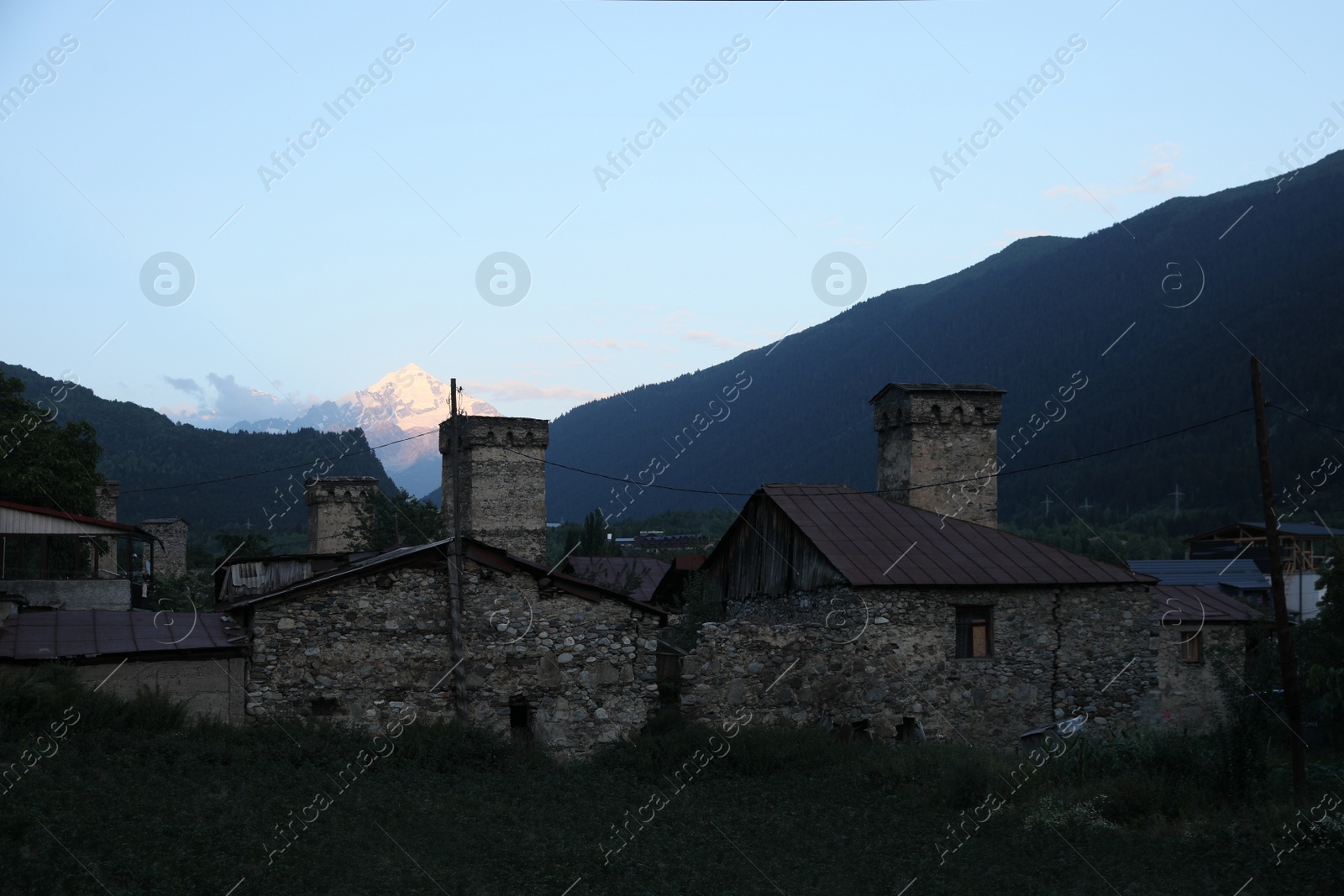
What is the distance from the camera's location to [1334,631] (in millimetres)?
23406

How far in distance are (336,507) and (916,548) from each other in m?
27.4

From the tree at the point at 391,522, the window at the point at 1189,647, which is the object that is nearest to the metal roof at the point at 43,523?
the tree at the point at 391,522

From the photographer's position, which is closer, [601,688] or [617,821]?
[617,821]

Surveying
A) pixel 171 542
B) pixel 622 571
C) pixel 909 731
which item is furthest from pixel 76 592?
pixel 171 542

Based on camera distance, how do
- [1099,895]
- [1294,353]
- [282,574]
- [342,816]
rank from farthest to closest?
[1294,353] < [282,574] < [342,816] < [1099,895]

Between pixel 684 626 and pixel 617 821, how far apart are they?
28.8ft

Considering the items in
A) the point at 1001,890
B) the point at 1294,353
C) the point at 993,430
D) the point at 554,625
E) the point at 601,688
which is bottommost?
the point at 1001,890

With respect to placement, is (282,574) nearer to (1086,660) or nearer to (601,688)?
(601,688)

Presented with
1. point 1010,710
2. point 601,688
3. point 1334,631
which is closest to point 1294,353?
point 1334,631

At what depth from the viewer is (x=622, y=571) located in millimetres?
38594

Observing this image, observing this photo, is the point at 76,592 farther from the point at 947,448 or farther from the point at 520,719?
the point at 947,448

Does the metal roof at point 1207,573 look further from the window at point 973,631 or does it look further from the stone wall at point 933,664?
the window at point 973,631

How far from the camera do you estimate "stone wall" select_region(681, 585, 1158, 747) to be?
60.7ft

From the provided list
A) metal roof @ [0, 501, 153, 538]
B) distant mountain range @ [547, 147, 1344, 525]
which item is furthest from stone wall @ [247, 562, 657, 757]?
distant mountain range @ [547, 147, 1344, 525]
